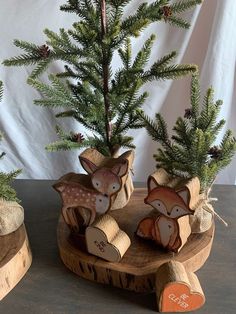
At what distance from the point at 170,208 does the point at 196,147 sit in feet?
0.37

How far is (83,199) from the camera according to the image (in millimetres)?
750

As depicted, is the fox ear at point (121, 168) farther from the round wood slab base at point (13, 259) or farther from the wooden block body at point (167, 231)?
the round wood slab base at point (13, 259)

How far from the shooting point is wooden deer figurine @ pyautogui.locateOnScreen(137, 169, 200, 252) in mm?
697

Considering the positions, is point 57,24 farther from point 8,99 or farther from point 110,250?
point 110,250

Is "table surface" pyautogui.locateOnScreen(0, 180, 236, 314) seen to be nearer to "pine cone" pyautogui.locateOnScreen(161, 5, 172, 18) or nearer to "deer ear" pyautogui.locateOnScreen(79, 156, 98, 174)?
"deer ear" pyautogui.locateOnScreen(79, 156, 98, 174)

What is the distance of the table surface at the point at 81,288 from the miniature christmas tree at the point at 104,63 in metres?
0.19

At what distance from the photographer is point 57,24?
1.05 m

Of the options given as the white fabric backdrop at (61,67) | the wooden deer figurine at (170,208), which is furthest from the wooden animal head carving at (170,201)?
the white fabric backdrop at (61,67)

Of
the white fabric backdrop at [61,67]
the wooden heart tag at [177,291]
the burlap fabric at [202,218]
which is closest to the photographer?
the wooden heart tag at [177,291]

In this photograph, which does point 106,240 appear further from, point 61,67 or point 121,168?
point 61,67

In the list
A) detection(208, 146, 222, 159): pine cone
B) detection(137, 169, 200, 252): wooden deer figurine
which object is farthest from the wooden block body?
detection(208, 146, 222, 159): pine cone

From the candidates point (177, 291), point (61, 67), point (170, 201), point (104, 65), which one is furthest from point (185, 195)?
point (61, 67)

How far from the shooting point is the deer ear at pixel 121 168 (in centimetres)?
71

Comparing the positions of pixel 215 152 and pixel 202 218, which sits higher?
pixel 215 152
